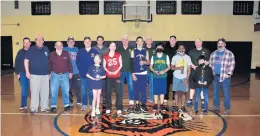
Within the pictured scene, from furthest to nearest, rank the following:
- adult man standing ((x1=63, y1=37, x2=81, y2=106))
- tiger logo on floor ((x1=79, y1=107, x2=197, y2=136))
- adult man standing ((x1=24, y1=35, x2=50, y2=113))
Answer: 1. adult man standing ((x1=63, y1=37, x2=81, y2=106))
2. adult man standing ((x1=24, y1=35, x2=50, y2=113))
3. tiger logo on floor ((x1=79, y1=107, x2=197, y2=136))

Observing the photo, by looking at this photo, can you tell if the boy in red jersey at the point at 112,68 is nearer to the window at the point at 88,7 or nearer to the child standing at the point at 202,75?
the child standing at the point at 202,75

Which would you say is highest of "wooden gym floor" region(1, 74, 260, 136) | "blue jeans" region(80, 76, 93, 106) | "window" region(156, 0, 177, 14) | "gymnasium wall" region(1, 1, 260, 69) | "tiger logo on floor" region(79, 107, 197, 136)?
"window" region(156, 0, 177, 14)

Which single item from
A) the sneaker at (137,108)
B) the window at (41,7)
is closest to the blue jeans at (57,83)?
the sneaker at (137,108)

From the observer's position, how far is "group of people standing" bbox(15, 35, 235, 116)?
6027 mm

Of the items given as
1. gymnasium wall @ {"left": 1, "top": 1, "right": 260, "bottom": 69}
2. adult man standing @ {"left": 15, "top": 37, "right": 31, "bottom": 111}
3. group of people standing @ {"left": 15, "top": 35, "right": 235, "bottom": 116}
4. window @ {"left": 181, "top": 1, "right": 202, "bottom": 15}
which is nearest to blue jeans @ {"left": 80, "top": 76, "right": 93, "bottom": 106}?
group of people standing @ {"left": 15, "top": 35, "right": 235, "bottom": 116}

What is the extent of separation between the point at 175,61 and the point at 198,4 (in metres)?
11.6

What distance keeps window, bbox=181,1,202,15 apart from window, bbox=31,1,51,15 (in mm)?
8368

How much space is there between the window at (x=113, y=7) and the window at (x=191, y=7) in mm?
3858

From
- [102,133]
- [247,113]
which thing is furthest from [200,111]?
[102,133]

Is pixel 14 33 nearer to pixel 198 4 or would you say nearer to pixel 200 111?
pixel 198 4

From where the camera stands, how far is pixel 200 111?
6566 millimetres

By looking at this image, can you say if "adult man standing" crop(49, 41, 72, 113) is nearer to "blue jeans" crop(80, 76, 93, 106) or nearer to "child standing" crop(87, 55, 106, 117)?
"blue jeans" crop(80, 76, 93, 106)

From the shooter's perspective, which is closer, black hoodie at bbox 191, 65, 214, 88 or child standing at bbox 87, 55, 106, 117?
child standing at bbox 87, 55, 106, 117

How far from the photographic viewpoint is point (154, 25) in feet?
55.7
